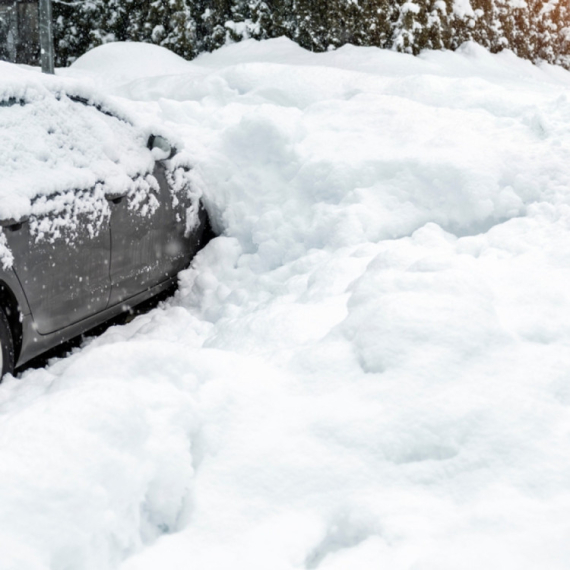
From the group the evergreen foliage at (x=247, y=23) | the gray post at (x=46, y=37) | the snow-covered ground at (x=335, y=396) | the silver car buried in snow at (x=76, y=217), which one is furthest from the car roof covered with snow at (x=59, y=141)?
the evergreen foliage at (x=247, y=23)

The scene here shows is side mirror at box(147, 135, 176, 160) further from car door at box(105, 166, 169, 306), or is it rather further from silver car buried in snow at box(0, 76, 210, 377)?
car door at box(105, 166, 169, 306)

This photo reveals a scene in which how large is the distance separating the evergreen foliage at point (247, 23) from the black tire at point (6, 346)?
897cm

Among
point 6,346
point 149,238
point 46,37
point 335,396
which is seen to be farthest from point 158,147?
point 46,37

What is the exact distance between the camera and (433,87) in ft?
22.9

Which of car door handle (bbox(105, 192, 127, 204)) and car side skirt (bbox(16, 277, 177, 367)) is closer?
car side skirt (bbox(16, 277, 177, 367))

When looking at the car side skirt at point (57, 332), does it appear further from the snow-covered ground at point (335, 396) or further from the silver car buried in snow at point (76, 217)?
the snow-covered ground at point (335, 396)

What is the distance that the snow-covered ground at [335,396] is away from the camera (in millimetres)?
1982

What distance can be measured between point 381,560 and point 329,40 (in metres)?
10.4

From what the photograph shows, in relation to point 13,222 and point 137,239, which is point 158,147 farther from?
point 13,222

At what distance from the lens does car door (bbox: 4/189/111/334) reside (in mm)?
3328

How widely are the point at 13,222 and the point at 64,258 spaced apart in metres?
0.44

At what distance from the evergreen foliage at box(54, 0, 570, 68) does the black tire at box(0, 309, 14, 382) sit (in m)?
8.97

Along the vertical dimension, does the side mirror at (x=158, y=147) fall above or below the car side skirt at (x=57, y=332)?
above

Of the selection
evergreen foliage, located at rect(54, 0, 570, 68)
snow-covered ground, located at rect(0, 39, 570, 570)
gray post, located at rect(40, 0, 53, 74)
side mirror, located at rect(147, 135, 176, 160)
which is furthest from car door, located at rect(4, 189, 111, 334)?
evergreen foliage, located at rect(54, 0, 570, 68)
